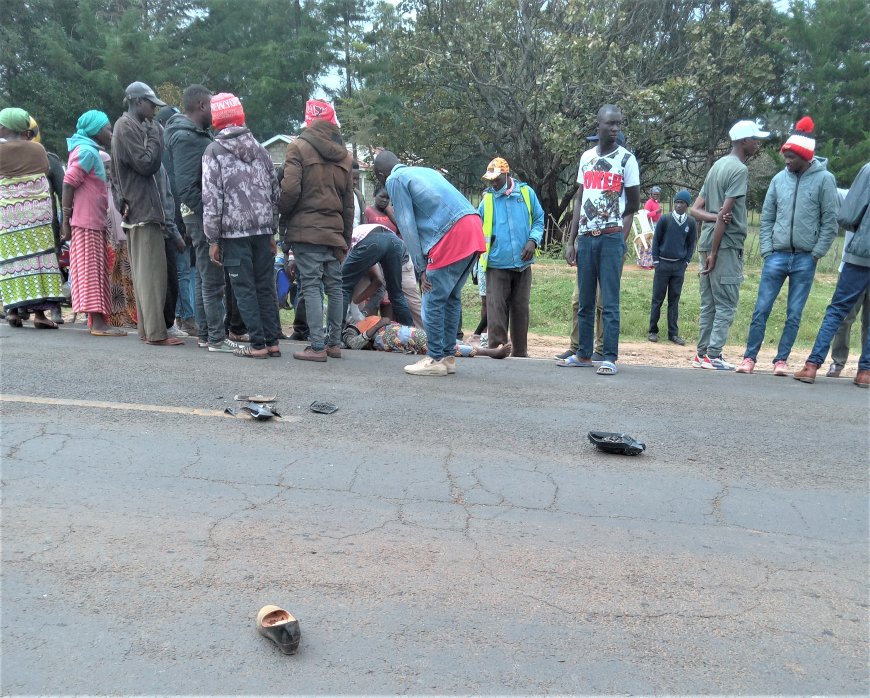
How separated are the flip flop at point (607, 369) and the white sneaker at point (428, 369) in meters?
1.48

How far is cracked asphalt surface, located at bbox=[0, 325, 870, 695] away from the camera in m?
2.62

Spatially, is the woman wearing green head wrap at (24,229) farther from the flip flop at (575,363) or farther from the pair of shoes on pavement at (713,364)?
the pair of shoes on pavement at (713,364)

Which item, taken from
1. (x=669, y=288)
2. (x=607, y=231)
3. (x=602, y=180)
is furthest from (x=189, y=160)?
(x=669, y=288)

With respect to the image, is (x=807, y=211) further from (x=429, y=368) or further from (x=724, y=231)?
(x=429, y=368)

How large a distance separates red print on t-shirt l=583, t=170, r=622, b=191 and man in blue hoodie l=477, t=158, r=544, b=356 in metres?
0.79

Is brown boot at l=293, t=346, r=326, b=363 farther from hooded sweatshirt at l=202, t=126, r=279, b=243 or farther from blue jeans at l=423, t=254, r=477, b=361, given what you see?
hooded sweatshirt at l=202, t=126, r=279, b=243

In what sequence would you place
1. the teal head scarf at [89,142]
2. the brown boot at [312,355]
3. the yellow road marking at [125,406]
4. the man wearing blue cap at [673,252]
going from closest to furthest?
the yellow road marking at [125,406], the brown boot at [312,355], the teal head scarf at [89,142], the man wearing blue cap at [673,252]

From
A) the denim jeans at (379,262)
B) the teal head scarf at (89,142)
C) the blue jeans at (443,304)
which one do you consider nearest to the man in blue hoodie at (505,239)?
the denim jeans at (379,262)

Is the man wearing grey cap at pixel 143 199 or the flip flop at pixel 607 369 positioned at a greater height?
the man wearing grey cap at pixel 143 199

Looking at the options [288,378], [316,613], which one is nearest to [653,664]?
[316,613]

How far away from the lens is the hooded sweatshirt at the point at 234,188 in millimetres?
6418

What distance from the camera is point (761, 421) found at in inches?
220

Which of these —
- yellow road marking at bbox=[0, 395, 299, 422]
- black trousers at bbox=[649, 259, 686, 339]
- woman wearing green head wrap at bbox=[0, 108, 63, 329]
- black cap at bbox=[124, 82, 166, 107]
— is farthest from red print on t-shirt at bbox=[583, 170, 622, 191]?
woman wearing green head wrap at bbox=[0, 108, 63, 329]

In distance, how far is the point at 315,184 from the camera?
21.8 ft
